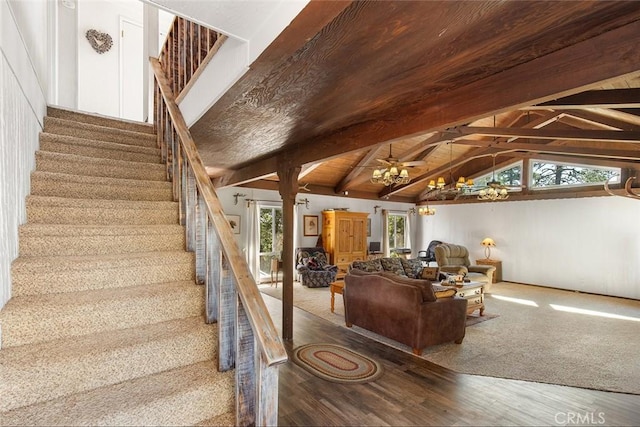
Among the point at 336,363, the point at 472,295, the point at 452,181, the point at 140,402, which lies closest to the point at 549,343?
the point at 472,295

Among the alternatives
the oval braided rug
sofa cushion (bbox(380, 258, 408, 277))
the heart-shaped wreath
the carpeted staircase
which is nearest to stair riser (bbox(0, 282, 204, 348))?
the carpeted staircase

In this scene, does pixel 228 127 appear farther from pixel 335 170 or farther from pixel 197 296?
pixel 335 170

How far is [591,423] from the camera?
7.76 feet

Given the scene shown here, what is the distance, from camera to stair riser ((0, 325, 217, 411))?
1322 millimetres

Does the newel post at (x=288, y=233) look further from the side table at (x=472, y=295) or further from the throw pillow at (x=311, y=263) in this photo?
the throw pillow at (x=311, y=263)

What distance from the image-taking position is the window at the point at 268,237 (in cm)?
828

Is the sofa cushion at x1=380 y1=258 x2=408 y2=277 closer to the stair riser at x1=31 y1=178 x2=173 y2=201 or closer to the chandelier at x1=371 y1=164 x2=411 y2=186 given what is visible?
the chandelier at x1=371 y1=164 x2=411 y2=186

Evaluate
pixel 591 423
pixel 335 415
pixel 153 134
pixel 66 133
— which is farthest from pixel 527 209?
pixel 66 133

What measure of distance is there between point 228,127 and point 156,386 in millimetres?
2368

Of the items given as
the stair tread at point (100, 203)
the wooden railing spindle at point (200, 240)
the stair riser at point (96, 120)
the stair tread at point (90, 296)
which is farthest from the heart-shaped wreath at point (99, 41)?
the stair tread at point (90, 296)

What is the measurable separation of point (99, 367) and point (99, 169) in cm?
202

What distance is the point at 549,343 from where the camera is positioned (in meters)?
4.18

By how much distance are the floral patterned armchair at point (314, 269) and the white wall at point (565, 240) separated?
201 inches

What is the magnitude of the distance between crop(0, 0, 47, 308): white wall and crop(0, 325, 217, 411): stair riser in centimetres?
44
